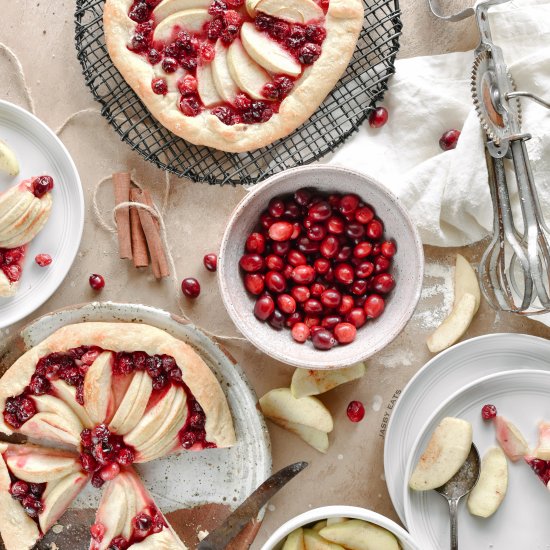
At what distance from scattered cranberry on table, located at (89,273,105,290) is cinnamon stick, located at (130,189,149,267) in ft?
0.58

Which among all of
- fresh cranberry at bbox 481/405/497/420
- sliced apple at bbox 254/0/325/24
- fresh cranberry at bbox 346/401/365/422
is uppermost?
sliced apple at bbox 254/0/325/24

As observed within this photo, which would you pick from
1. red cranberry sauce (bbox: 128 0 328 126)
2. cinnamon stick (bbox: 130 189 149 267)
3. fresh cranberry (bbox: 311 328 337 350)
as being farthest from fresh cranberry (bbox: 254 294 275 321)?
red cranberry sauce (bbox: 128 0 328 126)

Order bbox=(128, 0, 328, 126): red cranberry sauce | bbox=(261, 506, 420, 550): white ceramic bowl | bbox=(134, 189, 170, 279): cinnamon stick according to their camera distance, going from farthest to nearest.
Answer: bbox=(134, 189, 170, 279): cinnamon stick < bbox=(128, 0, 328, 126): red cranberry sauce < bbox=(261, 506, 420, 550): white ceramic bowl

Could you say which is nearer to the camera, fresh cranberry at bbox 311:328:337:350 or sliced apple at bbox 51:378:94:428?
fresh cranberry at bbox 311:328:337:350

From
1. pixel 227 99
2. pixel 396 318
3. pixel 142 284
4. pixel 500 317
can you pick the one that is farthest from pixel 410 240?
pixel 142 284

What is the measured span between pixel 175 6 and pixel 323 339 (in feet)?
5.24

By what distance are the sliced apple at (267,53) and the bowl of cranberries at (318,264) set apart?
0.52 meters

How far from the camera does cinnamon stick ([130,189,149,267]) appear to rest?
345 cm

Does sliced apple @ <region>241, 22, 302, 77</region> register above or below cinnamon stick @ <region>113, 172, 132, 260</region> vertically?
above

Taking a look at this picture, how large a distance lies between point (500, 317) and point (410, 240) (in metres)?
0.76

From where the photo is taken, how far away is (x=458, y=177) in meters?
3.26

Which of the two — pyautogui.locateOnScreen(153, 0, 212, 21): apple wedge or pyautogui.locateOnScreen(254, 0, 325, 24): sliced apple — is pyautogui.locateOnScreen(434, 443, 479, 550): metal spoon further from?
pyautogui.locateOnScreen(153, 0, 212, 21): apple wedge

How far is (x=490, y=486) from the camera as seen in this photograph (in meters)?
3.19

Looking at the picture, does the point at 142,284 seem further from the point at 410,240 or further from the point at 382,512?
the point at 382,512
